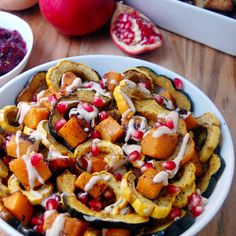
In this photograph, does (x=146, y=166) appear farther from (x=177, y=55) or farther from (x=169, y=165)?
(x=177, y=55)

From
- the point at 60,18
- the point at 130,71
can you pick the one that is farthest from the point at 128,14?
the point at 130,71

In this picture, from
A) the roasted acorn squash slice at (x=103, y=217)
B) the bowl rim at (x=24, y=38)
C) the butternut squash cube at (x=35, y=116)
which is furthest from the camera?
the bowl rim at (x=24, y=38)

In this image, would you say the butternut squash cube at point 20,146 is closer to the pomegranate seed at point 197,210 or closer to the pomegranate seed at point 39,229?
the pomegranate seed at point 39,229

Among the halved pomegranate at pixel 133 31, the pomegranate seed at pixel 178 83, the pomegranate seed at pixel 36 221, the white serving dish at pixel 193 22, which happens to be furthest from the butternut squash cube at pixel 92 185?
the white serving dish at pixel 193 22

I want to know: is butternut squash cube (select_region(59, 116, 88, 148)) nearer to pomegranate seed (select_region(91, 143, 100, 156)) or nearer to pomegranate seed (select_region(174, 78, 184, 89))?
pomegranate seed (select_region(91, 143, 100, 156))

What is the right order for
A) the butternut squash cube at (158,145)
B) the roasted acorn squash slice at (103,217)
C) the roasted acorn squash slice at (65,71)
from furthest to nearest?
1. the roasted acorn squash slice at (65,71)
2. the butternut squash cube at (158,145)
3. the roasted acorn squash slice at (103,217)

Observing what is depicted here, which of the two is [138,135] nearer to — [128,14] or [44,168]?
[44,168]

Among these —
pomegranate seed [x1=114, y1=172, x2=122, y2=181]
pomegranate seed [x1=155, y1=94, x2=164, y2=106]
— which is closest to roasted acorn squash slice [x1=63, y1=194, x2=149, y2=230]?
pomegranate seed [x1=114, y1=172, x2=122, y2=181]
